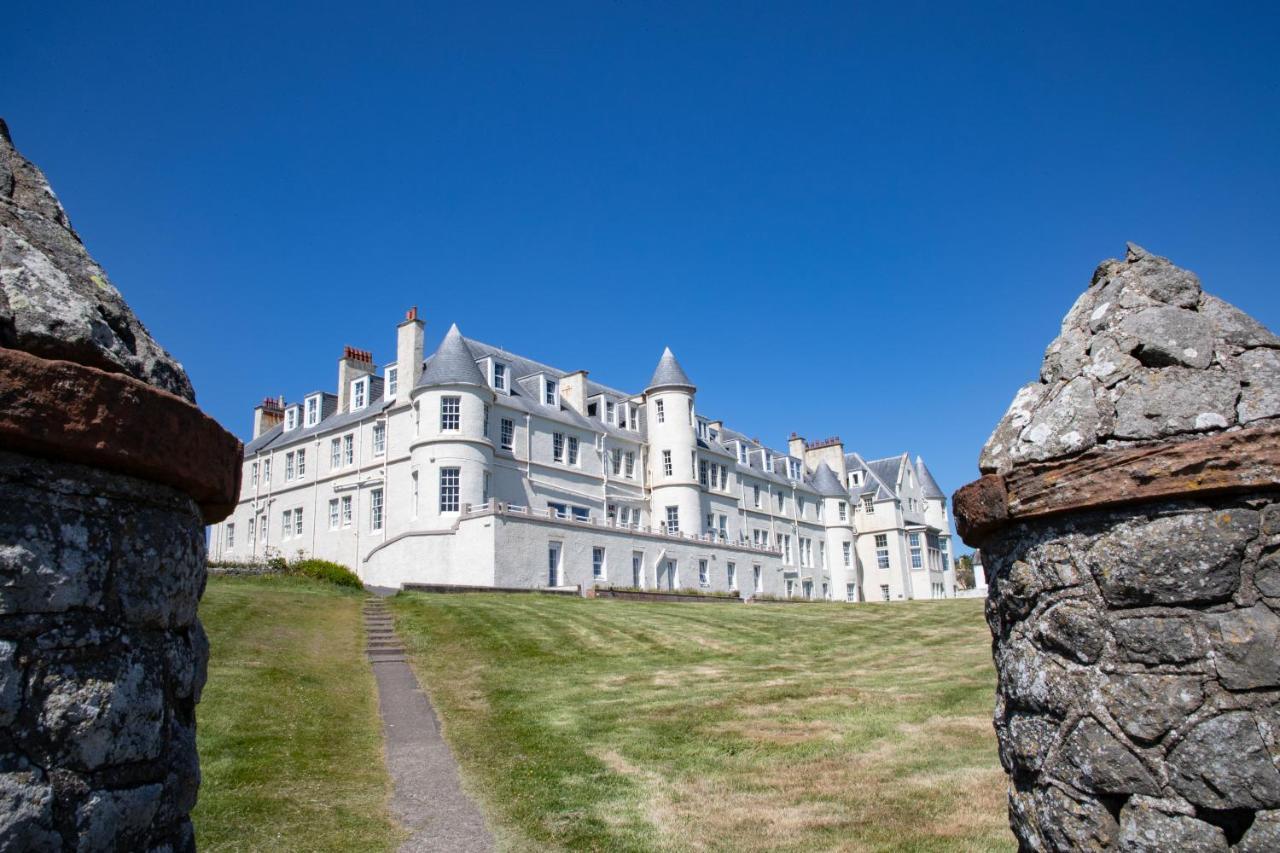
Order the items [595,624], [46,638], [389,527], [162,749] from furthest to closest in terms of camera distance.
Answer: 1. [389,527]
2. [595,624]
3. [162,749]
4. [46,638]

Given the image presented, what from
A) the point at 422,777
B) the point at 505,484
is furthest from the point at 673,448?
the point at 422,777

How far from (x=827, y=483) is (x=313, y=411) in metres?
37.7

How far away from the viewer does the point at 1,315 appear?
276cm

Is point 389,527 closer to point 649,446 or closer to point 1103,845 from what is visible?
point 649,446

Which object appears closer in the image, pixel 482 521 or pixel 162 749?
pixel 162 749

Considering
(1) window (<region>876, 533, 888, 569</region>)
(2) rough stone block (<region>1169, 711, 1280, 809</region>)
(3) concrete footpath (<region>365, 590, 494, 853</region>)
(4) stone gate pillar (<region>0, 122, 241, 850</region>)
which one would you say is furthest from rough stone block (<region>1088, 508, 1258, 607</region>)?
(1) window (<region>876, 533, 888, 569</region>)

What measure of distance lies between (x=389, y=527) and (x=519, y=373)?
11779mm

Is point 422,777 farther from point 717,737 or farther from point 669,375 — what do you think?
point 669,375

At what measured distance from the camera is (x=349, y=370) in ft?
157

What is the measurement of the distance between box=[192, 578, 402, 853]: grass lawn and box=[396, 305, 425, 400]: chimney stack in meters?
21.4

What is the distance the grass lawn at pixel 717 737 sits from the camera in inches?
291

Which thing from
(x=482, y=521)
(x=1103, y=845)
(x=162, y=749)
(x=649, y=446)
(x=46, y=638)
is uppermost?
(x=649, y=446)

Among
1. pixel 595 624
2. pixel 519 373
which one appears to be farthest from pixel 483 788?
pixel 519 373

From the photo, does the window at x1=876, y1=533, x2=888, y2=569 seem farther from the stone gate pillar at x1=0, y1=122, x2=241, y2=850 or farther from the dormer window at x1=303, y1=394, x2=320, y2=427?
the stone gate pillar at x1=0, y1=122, x2=241, y2=850
